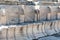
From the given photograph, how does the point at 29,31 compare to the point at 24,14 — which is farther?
the point at 24,14

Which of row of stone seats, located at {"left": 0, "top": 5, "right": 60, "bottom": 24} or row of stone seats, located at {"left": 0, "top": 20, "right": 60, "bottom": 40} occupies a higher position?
row of stone seats, located at {"left": 0, "top": 5, "right": 60, "bottom": 24}

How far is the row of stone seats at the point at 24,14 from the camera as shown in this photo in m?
5.54

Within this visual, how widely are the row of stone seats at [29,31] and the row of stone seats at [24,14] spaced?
34cm

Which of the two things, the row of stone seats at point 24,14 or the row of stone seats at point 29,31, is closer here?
the row of stone seats at point 29,31

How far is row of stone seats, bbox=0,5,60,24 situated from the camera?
554 cm

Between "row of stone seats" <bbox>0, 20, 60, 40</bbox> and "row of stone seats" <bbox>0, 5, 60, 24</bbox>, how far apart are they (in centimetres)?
34

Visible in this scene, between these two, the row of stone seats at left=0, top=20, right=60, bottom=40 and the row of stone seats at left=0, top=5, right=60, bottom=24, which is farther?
the row of stone seats at left=0, top=5, right=60, bottom=24

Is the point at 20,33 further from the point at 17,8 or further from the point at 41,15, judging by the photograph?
the point at 41,15

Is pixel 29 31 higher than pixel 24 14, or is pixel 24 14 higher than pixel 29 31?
pixel 24 14

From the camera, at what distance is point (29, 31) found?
6039 millimetres

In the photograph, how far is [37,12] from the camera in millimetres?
6555

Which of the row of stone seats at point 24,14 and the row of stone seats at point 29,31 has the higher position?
the row of stone seats at point 24,14

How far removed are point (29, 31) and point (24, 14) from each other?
75 centimetres

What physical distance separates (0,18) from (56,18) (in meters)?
3.45
